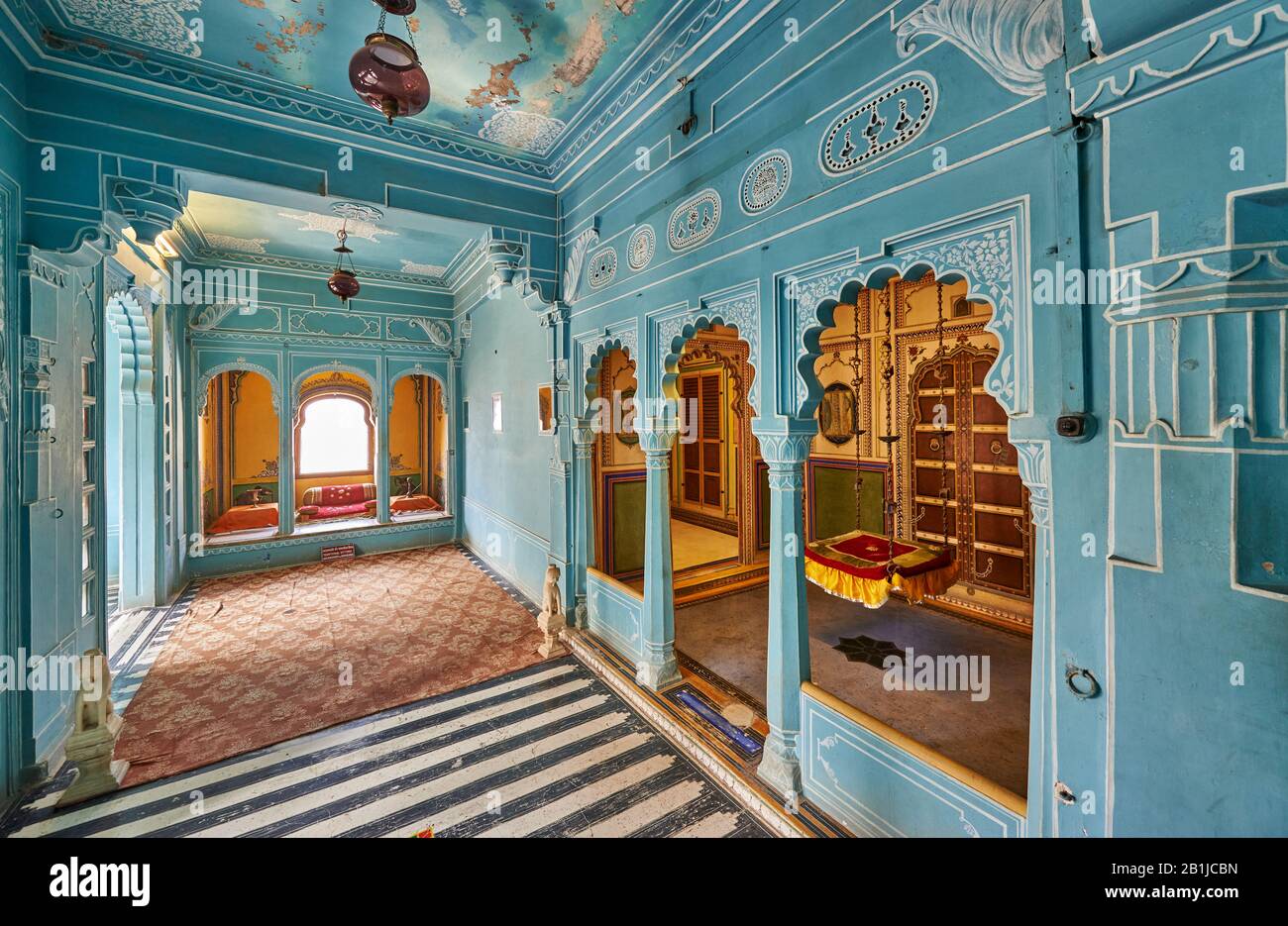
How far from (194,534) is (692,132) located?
28.6 feet

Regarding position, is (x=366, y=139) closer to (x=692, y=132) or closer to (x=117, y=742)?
(x=692, y=132)

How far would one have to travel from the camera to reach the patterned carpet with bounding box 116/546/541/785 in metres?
3.60

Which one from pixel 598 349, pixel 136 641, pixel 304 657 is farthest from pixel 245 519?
pixel 598 349

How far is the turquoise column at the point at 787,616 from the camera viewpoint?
110 inches

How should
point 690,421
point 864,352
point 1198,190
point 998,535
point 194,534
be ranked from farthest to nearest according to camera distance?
point 690,421
point 194,534
point 864,352
point 998,535
point 1198,190

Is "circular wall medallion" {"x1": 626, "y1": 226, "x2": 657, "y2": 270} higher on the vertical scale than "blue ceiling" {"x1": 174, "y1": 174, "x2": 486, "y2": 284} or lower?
lower

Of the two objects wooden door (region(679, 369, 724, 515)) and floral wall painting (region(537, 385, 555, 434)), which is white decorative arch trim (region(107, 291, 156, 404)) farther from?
wooden door (region(679, 369, 724, 515))

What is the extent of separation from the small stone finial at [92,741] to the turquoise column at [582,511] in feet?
10.9

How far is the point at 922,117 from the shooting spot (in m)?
2.04

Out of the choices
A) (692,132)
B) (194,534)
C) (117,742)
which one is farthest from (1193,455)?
(194,534)

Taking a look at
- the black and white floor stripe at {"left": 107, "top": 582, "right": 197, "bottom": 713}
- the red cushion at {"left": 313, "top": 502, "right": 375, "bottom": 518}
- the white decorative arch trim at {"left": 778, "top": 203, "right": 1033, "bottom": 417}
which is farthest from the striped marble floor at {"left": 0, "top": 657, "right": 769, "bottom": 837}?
the red cushion at {"left": 313, "top": 502, "right": 375, "bottom": 518}

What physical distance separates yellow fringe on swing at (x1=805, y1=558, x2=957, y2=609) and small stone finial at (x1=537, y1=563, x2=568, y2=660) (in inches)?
92.6

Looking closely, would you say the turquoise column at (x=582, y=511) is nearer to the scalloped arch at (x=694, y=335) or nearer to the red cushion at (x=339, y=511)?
the scalloped arch at (x=694, y=335)

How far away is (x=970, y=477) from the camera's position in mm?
5375
